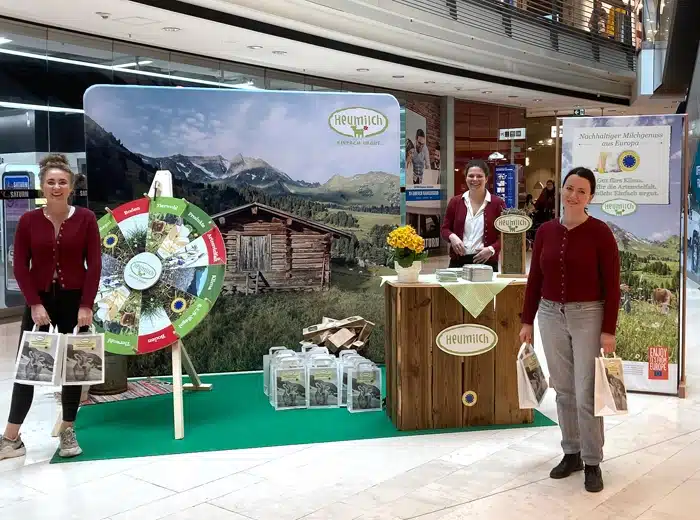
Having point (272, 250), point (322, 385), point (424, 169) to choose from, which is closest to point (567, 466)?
point (322, 385)

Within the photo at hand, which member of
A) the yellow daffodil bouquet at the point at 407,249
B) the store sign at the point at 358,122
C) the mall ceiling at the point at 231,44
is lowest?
the yellow daffodil bouquet at the point at 407,249

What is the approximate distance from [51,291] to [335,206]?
9.01 ft

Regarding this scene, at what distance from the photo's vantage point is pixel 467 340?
4.75 m

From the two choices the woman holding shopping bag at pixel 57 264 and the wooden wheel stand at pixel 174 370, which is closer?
the woman holding shopping bag at pixel 57 264

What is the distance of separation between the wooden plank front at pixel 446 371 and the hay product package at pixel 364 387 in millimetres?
519

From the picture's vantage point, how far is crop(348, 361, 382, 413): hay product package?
5.16 meters

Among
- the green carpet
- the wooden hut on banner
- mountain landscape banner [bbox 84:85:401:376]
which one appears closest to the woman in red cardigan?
mountain landscape banner [bbox 84:85:401:376]

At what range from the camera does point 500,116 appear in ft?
64.4

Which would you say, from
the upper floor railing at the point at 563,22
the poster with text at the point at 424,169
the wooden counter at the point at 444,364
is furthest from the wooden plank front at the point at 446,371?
the poster with text at the point at 424,169

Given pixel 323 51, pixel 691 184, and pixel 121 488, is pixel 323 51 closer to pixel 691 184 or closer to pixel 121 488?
pixel 691 184

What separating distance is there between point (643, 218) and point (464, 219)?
1288 millimetres

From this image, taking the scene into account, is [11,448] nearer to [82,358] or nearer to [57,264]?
[82,358]

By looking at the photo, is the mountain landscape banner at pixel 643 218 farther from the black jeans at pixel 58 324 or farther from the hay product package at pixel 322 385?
the black jeans at pixel 58 324

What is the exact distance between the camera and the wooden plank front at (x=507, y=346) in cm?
479
